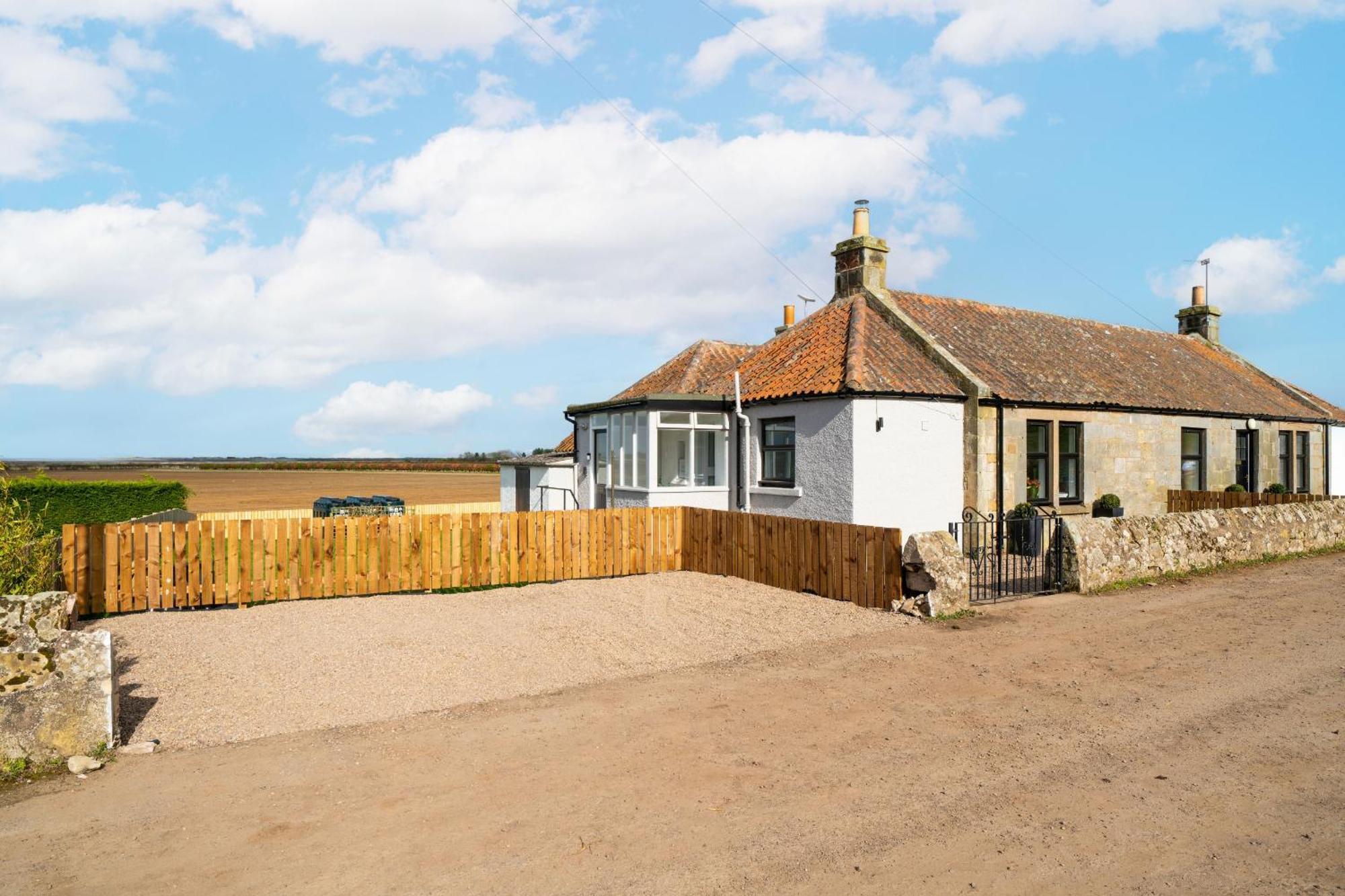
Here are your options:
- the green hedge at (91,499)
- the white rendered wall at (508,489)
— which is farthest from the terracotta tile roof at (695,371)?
the green hedge at (91,499)

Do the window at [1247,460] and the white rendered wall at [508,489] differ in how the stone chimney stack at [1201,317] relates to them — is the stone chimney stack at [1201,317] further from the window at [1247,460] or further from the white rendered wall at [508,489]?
the white rendered wall at [508,489]

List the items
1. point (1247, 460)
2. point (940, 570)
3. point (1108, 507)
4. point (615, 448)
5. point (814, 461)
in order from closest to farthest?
point (940, 570)
point (814, 461)
point (615, 448)
point (1108, 507)
point (1247, 460)

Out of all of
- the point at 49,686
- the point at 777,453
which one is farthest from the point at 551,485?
the point at 49,686

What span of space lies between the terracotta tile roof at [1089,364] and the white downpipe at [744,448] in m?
5.16

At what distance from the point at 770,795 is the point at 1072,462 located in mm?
16564

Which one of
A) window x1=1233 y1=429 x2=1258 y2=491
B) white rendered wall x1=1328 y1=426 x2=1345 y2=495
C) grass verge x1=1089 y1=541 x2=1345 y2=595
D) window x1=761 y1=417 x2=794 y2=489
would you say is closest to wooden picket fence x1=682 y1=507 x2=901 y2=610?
window x1=761 y1=417 x2=794 y2=489

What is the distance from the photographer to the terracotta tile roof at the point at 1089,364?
62.6 feet

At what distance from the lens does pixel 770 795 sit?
546 cm

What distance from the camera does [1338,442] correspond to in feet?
94.5

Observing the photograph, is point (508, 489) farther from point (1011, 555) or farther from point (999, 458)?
point (1011, 555)

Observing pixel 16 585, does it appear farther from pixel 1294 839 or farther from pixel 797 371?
pixel 797 371

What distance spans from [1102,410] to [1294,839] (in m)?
16.7

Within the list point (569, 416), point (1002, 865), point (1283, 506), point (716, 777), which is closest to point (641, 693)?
point (716, 777)

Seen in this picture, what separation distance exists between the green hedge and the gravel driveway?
18307 millimetres
